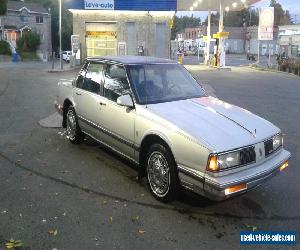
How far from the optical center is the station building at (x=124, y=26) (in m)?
32.8

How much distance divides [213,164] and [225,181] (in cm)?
23

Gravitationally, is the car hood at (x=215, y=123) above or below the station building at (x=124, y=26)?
below

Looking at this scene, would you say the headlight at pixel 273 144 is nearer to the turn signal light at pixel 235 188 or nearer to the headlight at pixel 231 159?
the headlight at pixel 231 159

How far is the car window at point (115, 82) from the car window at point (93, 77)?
0.25 m

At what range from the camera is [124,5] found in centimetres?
3278

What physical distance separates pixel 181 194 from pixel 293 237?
159 centimetres

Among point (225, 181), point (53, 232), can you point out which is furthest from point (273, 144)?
point (53, 232)

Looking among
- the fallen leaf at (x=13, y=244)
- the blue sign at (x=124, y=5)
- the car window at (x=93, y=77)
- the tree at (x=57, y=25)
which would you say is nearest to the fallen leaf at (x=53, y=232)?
the fallen leaf at (x=13, y=244)

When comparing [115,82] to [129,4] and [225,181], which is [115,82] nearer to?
[225,181]

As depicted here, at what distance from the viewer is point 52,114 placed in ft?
36.7

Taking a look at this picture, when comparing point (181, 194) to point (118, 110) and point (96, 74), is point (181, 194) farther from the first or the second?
point (96, 74)

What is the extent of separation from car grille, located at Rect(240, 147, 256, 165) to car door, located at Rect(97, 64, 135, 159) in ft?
5.43

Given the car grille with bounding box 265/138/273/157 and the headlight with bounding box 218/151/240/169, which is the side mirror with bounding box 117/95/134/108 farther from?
the car grille with bounding box 265/138/273/157

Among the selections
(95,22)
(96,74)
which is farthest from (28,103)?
(95,22)
